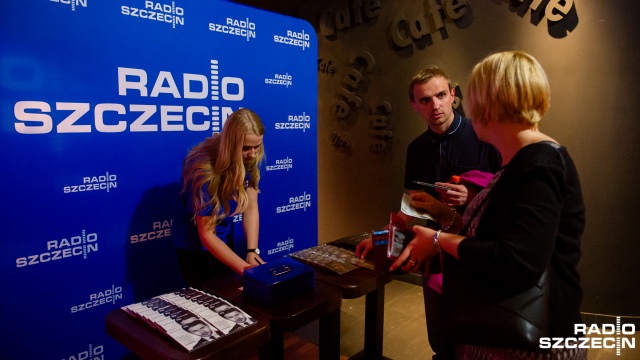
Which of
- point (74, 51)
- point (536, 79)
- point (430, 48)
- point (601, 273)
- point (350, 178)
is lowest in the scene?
point (601, 273)

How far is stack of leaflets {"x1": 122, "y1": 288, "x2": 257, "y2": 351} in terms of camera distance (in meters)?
1.42

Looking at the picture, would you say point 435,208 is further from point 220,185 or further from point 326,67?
point 326,67

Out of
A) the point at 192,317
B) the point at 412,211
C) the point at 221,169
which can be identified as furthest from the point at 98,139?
the point at 412,211

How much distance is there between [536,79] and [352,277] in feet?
3.90

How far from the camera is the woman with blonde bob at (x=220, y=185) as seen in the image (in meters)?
2.23

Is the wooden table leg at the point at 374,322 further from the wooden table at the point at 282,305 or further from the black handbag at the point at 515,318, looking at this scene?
the black handbag at the point at 515,318

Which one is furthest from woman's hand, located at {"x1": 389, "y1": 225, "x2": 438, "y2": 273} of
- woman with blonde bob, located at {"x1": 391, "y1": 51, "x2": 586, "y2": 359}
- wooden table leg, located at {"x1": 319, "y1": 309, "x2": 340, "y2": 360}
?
wooden table leg, located at {"x1": 319, "y1": 309, "x2": 340, "y2": 360}

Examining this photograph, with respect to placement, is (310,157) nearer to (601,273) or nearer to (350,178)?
(350,178)

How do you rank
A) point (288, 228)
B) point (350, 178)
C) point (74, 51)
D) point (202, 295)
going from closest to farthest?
point (202, 295) < point (74, 51) < point (288, 228) < point (350, 178)

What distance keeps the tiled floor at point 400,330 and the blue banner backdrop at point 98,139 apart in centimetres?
142

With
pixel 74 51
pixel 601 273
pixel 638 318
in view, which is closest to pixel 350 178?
pixel 601 273

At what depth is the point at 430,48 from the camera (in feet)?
13.3

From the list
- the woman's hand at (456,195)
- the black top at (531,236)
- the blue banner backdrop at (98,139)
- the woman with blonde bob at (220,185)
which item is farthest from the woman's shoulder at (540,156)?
the blue banner backdrop at (98,139)

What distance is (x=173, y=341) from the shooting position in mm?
1399
